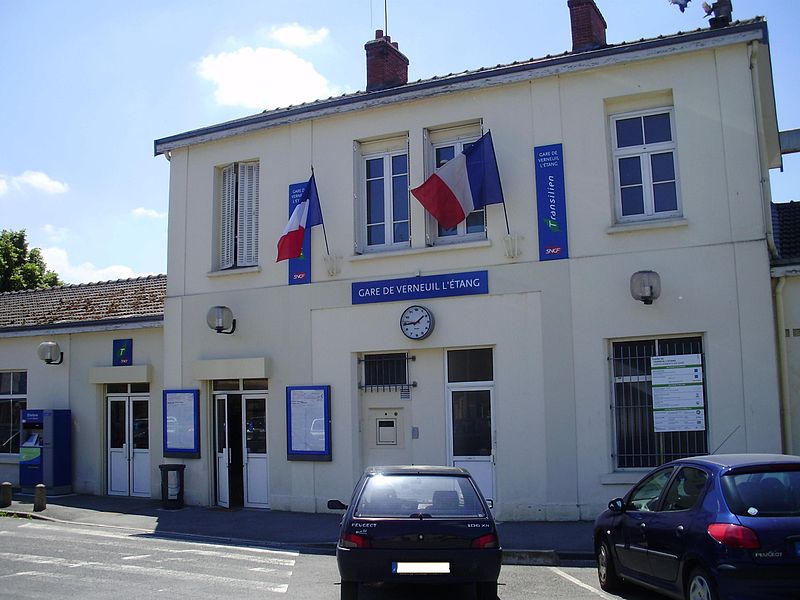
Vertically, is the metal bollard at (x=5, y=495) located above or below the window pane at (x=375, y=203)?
below

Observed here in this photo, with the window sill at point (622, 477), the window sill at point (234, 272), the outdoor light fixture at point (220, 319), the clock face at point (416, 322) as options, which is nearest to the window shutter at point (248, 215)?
the window sill at point (234, 272)

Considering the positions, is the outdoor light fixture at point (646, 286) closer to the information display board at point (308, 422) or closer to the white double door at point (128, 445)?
the information display board at point (308, 422)

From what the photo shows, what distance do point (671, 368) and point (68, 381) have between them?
13.9 metres

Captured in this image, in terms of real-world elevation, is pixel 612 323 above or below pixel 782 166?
below

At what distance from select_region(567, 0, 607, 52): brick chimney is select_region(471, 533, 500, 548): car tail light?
10.4m

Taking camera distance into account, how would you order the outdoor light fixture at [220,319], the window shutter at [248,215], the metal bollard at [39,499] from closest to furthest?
the metal bollard at [39,499] < the outdoor light fixture at [220,319] < the window shutter at [248,215]

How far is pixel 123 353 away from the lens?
19.0 meters

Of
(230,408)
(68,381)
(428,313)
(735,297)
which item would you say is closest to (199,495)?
(230,408)

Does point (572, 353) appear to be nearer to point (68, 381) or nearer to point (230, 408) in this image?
point (230, 408)

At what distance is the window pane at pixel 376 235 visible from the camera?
16.1 meters

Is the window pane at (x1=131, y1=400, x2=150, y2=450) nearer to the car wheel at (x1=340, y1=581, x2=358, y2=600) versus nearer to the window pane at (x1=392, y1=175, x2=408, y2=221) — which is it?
the window pane at (x1=392, y1=175, x2=408, y2=221)

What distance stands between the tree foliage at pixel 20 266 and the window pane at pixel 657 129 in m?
32.6

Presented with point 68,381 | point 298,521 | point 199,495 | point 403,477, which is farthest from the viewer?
point 68,381

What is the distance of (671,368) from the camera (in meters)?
13.4
